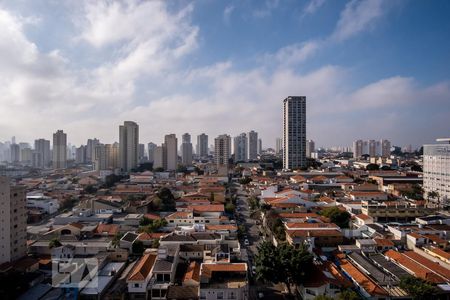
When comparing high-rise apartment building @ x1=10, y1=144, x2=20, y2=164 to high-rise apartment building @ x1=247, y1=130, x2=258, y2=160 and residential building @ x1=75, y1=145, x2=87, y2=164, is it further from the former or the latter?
high-rise apartment building @ x1=247, y1=130, x2=258, y2=160

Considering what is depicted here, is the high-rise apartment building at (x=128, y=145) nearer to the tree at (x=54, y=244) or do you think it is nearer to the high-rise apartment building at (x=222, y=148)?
the high-rise apartment building at (x=222, y=148)

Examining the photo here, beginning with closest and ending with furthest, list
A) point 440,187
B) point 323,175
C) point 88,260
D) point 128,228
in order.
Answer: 1. point 88,260
2. point 128,228
3. point 440,187
4. point 323,175

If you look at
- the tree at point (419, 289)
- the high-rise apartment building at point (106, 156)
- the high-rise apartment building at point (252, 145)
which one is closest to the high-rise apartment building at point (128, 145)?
the high-rise apartment building at point (106, 156)

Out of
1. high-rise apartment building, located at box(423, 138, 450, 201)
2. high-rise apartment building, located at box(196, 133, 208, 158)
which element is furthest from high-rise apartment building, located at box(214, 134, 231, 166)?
high-rise apartment building, located at box(196, 133, 208, 158)

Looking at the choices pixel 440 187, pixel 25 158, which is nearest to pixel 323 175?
pixel 440 187

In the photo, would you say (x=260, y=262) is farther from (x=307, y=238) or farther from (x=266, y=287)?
(x=307, y=238)

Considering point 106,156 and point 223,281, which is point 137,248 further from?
point 106,156
